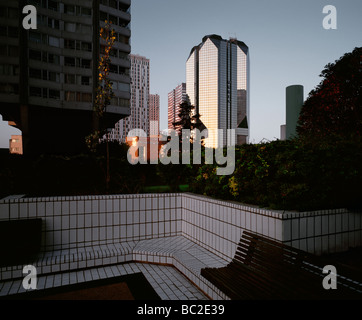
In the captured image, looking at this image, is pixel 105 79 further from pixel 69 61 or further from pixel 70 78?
pixel 69 61

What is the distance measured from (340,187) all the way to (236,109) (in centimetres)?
12172

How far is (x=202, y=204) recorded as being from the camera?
4801mm

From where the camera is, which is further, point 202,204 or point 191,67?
point 191,67

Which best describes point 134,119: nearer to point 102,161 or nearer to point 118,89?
point 118,89

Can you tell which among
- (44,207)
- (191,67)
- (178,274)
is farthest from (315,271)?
(191,67)

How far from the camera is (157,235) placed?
533 centimetres

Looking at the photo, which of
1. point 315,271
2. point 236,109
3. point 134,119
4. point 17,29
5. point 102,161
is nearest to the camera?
point 315,271

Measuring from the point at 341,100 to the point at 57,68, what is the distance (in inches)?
1412

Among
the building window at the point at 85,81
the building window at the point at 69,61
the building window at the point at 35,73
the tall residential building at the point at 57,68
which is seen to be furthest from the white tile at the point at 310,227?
the building window at the point at 69,61

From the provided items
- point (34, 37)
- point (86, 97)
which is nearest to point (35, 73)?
point (34, 37)
